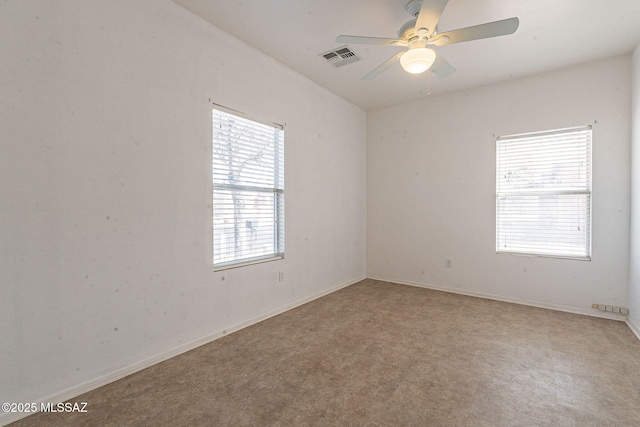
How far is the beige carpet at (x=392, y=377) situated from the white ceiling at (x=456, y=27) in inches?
115

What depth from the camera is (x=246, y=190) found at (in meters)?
3.19

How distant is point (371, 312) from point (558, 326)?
1.93 metres

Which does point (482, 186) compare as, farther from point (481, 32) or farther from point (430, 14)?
point (430, 14)

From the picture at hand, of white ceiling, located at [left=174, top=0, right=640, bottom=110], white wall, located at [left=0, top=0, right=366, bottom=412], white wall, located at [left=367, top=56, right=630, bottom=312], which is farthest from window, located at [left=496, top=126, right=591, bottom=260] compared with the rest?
white wall, located at [left=0, top=0, right=366, bottom=412]

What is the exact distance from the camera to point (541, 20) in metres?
2.72

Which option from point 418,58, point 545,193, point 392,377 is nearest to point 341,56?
point 418,58

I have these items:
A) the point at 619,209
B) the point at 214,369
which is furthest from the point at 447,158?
the point at 214,369

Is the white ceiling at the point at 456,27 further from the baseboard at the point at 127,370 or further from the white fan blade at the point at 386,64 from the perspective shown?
the baseboard at the point at 127,370

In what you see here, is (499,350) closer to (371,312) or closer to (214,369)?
(371,312)

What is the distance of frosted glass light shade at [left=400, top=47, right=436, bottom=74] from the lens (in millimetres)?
2305

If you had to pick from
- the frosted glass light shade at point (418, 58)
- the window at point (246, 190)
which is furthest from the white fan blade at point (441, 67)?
the window at point (246, 190)

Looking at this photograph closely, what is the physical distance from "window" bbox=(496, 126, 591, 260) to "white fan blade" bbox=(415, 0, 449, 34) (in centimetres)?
258

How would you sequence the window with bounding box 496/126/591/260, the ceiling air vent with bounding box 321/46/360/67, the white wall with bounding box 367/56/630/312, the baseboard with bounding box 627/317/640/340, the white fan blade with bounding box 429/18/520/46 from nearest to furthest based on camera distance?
the white fan blade with bounding box 429/18/520/46
the baseboard with bounding box 627/317/640/340
the ceiling air vent with bounding box 321/46/360/67
the white wall with bounding box 367/56/630/312
the window with bounding box 496/126/591/260

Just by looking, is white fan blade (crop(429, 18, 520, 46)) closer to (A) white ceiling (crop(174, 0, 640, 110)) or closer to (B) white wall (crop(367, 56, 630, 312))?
(A) white ceiling (crop(174, 0, 640, 110))
